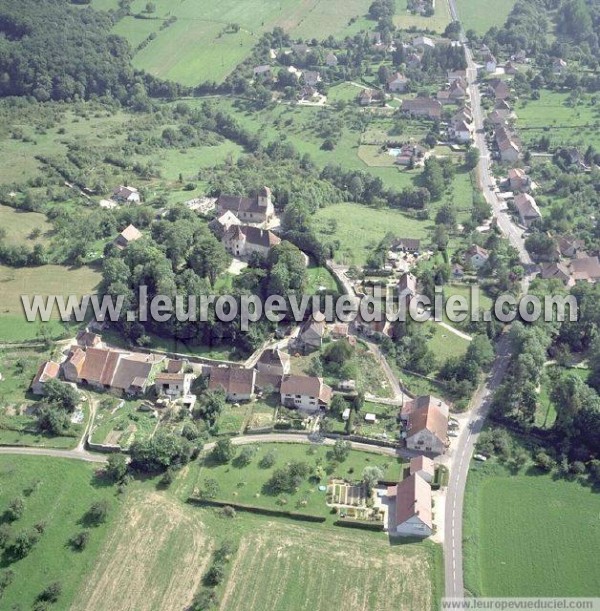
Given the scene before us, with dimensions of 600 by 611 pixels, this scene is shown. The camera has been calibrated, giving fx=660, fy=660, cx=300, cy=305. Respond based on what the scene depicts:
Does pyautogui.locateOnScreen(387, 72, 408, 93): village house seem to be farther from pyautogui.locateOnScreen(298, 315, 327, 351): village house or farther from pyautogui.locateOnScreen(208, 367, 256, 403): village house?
pyautogui.locateOnScreen(208, 367, 256, 403): village house

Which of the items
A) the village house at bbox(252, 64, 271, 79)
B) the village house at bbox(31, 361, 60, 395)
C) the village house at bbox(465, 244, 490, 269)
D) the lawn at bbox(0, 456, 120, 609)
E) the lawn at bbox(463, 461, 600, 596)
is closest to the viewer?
the lawn at bbox(0, 456, 120, 609)

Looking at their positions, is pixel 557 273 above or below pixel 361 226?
below

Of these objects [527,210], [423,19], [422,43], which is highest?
[423,19]

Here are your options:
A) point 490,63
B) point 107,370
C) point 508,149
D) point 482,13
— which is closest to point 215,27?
point 490,63

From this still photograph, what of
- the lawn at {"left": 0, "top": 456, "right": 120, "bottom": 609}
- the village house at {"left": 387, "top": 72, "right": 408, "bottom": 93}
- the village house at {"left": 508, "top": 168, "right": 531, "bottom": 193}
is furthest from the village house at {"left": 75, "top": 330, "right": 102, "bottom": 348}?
the village house at {"left": 387, "top": 72, "right": 408, "bottom": 93}

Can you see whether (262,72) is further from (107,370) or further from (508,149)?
(107,370)

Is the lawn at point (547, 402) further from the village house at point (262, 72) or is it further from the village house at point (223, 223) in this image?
the village house at point (262, 72)

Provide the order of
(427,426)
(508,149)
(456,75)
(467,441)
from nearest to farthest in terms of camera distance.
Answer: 1. (427,426)
2. (467,441)
3. (508,149)
4. (456,75)

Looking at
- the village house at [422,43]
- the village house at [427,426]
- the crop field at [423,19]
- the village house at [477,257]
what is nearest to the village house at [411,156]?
the village house at [477,257]
